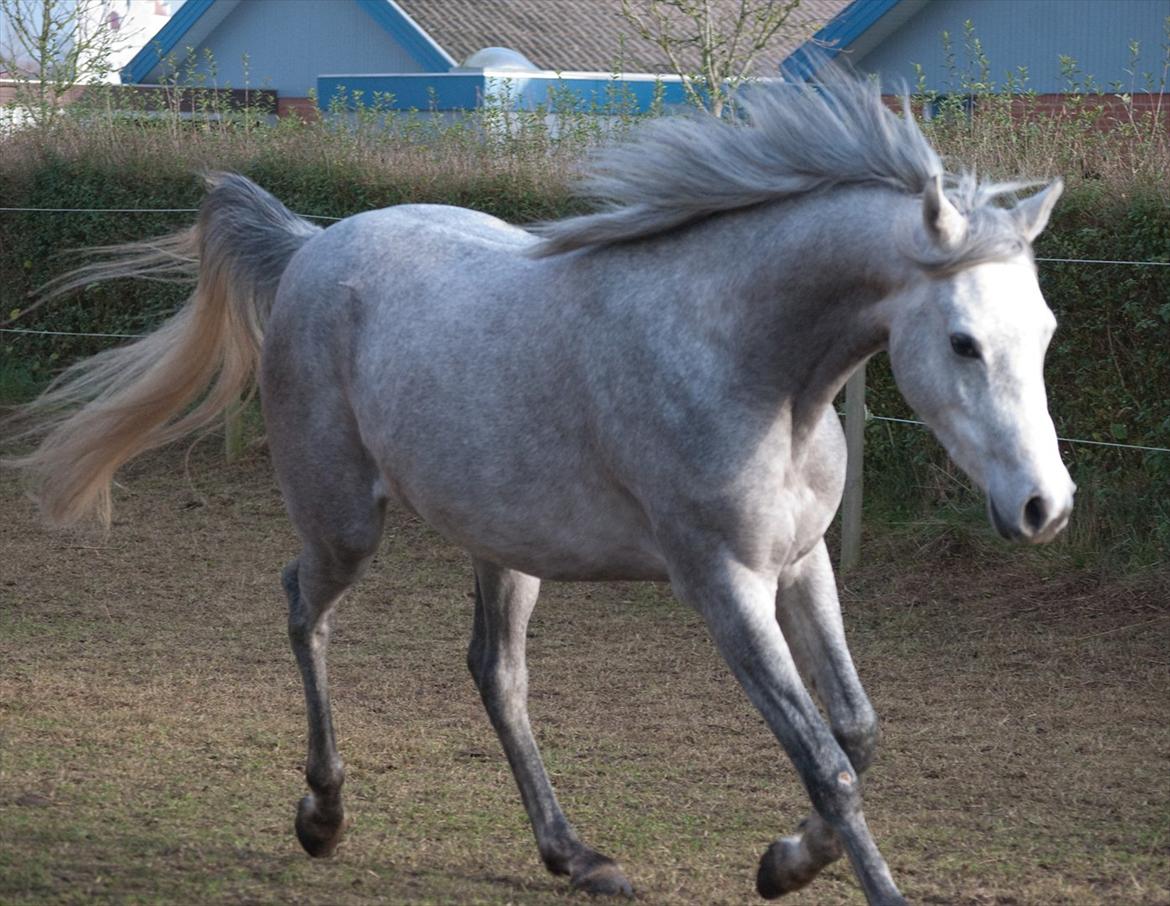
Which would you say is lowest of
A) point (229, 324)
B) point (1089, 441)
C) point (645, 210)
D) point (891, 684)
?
point (891, 684)

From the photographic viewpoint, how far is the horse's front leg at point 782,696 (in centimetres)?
337

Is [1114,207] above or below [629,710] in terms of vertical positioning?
above

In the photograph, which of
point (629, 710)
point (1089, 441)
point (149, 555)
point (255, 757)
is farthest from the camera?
point (149, 555)

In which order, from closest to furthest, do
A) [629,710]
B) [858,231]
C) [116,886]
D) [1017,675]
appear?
[858,231]
[116,886]
[629,710]
[1017,675]

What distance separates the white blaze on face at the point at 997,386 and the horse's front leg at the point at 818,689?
0.70 metres

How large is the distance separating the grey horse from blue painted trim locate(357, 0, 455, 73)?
22.3m

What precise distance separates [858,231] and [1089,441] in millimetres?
4366

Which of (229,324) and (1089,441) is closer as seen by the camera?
(229,324)

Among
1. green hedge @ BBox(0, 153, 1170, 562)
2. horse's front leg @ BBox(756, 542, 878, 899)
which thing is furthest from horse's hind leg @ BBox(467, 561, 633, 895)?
green hedge @ BBox(0, 153, 1170, 562)

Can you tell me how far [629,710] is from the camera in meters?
6.02

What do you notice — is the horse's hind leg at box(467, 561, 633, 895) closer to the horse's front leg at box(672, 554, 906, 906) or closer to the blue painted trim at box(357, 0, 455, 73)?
the horse's front leg at box(672, 554, 906, 906)

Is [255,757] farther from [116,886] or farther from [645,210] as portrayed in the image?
[645,210]

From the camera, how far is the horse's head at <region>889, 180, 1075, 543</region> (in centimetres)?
301

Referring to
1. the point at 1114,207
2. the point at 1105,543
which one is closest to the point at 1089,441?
the point at 1105,543
